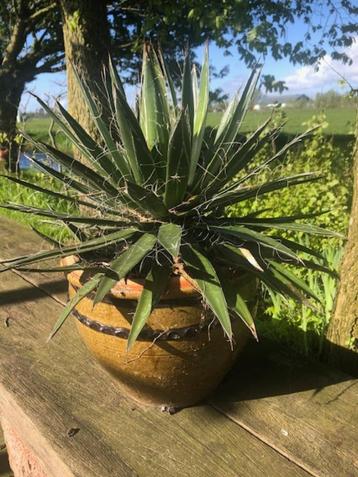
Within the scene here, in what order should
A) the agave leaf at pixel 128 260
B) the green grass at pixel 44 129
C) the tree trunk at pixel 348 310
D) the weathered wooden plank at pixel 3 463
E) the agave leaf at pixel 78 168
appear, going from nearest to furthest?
the agave leaf at pixel 128 260, the agave leaf at pixel 78 168, the tree trunk at pixel 348 310, the weathered wooden plank at pixel 3 463, the green grass at pixel 44 129

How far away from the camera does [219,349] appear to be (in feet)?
4.73

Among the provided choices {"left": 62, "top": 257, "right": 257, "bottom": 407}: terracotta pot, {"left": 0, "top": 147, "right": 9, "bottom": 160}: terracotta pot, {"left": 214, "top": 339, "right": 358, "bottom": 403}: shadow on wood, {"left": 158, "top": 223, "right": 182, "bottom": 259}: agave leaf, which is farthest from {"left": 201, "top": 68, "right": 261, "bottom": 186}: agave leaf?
{"left": 0, "top": 147, "right": 9, "bottom": 160}: terracotta pot

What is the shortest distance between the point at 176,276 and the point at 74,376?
631 millimetres

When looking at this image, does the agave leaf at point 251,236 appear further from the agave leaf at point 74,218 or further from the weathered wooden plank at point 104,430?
the weathered wooden plank at point 104,430

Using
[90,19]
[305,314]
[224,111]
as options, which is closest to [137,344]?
[224,111]

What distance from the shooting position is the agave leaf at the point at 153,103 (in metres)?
1.57

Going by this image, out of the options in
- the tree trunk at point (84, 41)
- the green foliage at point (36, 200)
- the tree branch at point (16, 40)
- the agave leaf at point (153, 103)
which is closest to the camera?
the agave leaf at point (153, 103)

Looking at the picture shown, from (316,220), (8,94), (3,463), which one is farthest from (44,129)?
(8,94)

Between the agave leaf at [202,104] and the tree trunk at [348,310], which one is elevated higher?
the agave leaf at [202,104]

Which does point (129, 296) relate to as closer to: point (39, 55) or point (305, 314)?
point (305, 314)

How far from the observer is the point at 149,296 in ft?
4.24

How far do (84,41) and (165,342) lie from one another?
151 inches

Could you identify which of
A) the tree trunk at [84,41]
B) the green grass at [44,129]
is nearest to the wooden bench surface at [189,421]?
the green grass at [44,129]

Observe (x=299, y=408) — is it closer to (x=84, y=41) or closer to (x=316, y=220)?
(x=316, y=220)
